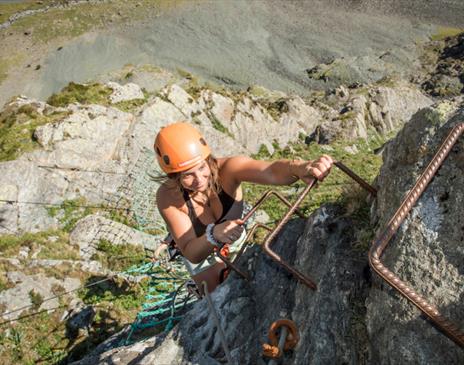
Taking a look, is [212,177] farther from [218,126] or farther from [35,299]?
[218,126]

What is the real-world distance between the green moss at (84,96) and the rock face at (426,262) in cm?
2328

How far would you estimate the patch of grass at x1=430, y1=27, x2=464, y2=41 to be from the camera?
5542cm

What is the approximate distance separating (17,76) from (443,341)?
6731 cm

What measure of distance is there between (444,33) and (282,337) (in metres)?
66.6

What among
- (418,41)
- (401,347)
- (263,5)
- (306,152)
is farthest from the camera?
(263,5)

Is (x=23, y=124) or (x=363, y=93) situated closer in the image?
(x=23, y=124)

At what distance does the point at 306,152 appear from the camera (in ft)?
97.4

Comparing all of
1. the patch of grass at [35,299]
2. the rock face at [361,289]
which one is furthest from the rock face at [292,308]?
the patch of grass at [35,299]

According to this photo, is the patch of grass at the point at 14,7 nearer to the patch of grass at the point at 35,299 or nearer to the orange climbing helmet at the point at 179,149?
the patch of grass at the point at 35,299

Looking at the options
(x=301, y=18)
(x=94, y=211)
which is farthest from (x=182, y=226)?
(x=301, y=18)

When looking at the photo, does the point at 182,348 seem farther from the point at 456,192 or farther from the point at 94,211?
the point at 94,211

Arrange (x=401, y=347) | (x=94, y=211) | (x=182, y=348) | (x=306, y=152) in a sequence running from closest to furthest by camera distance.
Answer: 1. (x=401, y=347)
2. (x=182, y=348)
3. (x=94, y=211)
4. (x=306, y=152)

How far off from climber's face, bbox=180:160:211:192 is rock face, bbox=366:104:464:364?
2752 mm

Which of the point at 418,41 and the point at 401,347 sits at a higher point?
the point at 401,347
